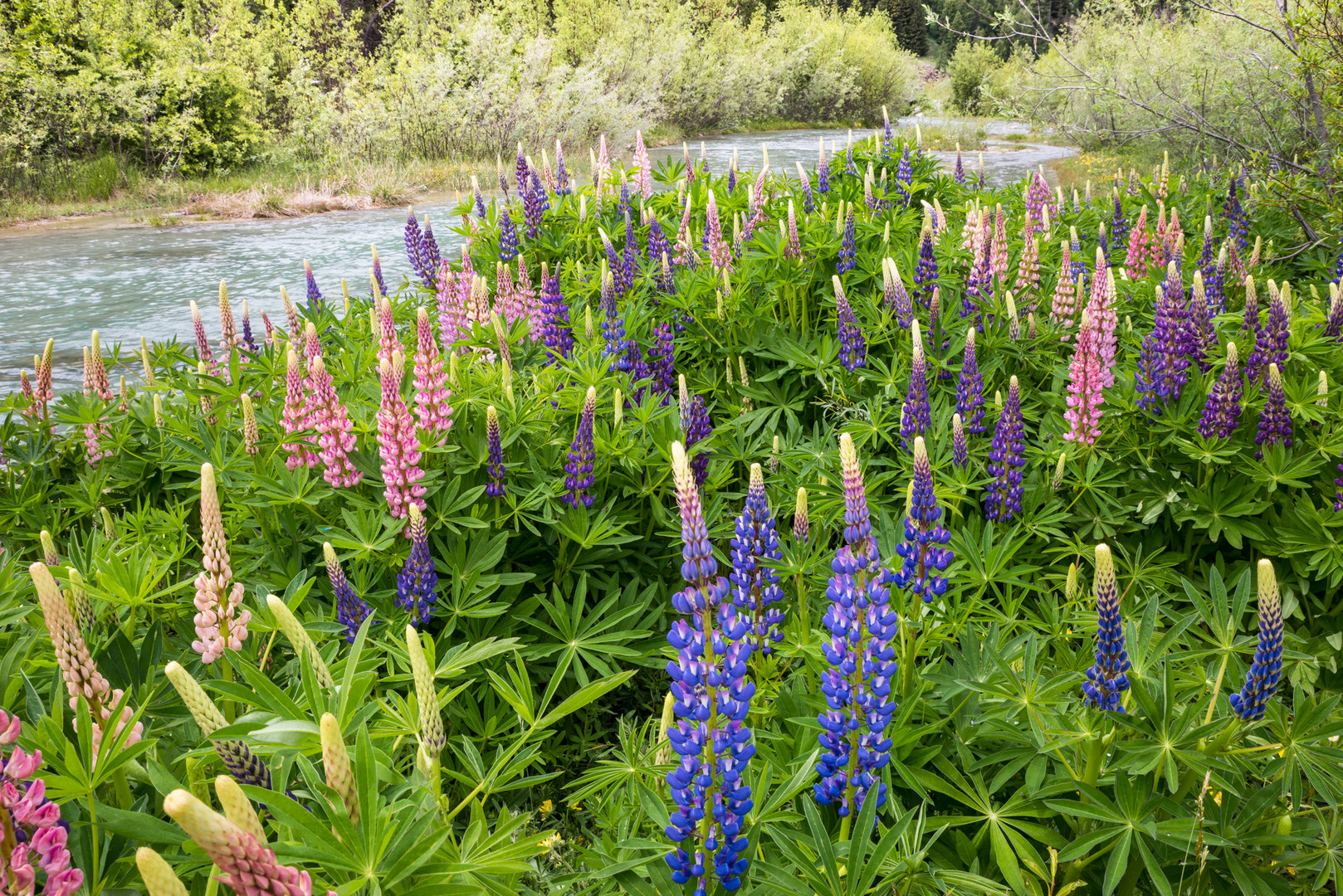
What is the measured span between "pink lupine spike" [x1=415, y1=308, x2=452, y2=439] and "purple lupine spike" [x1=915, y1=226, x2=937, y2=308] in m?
2.34

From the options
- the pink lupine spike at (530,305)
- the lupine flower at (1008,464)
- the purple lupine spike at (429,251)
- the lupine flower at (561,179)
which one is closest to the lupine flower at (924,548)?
the lupine flower at (1008,464)

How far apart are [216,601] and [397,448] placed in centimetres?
84

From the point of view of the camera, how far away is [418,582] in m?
2.35

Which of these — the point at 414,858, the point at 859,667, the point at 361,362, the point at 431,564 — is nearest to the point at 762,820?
the point at 859,667

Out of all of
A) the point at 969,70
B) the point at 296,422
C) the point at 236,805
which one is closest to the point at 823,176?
the point at 296,422

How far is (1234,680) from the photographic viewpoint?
1964 mm

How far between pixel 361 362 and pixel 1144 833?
10.2ft

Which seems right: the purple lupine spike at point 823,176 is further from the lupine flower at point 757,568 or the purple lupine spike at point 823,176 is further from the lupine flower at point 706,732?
the lupine flower at point 706,732

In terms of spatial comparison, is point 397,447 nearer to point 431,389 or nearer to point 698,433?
point 431,389

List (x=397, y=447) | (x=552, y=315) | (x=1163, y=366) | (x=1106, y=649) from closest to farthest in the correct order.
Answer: (x=1106, y=649), (x=397, y=447), (x=1163, y=366), (x=552, y=315)

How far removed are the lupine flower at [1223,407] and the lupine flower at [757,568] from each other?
172 centimetres

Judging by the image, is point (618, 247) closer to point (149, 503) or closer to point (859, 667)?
point (149, 503)

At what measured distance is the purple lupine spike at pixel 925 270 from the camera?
3896mm

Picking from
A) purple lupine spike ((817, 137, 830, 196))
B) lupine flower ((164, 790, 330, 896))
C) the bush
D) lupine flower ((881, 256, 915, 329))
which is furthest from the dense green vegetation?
the bush
